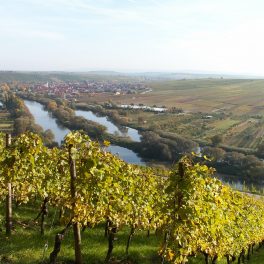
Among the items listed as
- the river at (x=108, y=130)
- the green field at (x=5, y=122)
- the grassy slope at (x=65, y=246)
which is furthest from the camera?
the green field at (x=5, y=122)

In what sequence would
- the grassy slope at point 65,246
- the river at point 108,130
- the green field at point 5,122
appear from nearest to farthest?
the grassy slope at point 65,246
the river at point 108,130
the green field at point 5,122

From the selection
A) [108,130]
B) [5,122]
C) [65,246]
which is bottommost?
[108,130]

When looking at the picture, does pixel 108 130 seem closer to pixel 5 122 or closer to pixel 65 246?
pixel 5 122

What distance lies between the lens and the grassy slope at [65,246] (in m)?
17.8

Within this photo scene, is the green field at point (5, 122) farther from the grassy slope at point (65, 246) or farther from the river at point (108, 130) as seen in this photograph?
the grassy slope at point (65, 246)

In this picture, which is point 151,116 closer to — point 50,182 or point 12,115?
point 12,115

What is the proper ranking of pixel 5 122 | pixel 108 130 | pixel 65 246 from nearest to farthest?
pixel 65 246 → pixel 5 122 → pixel 108 130

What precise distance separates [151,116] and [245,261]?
16832 centimetres

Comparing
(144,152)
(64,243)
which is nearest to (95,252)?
(64,243)

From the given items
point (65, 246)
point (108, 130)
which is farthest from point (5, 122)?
point (65, 246)

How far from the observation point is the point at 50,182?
21234 millimetres

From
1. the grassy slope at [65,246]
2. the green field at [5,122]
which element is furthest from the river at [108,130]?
the grassy slope at [65,246]

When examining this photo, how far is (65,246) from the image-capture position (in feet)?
66.2

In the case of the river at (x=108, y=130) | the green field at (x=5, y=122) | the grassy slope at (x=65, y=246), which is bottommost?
the river at (x=108, y=130)
